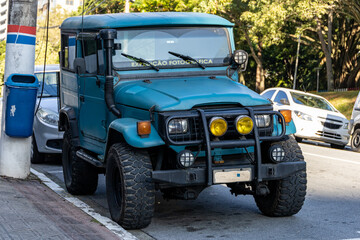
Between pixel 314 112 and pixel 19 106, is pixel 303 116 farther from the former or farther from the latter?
pixel 19 106

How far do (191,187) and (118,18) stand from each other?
2365mm

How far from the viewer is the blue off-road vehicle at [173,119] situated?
6.74 m

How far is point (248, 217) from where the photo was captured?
309 inches

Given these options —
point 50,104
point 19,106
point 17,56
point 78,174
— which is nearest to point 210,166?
point 78,174

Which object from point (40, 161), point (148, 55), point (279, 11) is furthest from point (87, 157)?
point (279, 11)

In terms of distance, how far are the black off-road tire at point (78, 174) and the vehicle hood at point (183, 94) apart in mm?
1762

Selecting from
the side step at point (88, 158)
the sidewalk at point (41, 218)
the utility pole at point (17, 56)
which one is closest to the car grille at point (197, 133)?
the sidewalk at point (41, 218)

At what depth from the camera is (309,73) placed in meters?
60.0

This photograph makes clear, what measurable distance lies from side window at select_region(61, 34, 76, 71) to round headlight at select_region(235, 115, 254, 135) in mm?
3404

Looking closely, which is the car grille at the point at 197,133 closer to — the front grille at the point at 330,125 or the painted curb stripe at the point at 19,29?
the painted curb stripe at the point at 19,29

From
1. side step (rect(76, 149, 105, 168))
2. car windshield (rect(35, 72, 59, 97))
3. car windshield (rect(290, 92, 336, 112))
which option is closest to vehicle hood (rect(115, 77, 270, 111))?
side step (rect(76, 149, 105, 168))

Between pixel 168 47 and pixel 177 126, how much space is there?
1584 mm

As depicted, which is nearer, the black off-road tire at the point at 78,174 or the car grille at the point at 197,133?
the car grille at the point at 197,133

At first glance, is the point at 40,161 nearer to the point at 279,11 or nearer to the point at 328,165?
the point at 328,165
